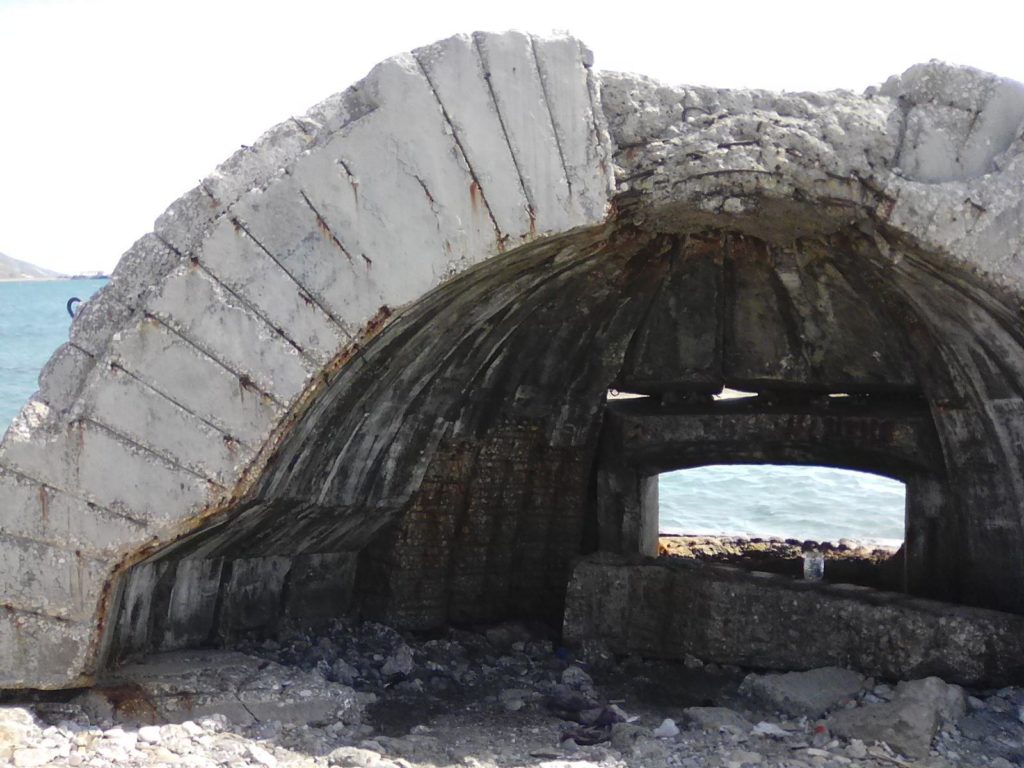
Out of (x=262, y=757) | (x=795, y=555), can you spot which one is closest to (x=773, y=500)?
(x=795, y=555)

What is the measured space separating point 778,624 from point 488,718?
1.52 meters

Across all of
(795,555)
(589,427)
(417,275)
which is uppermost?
(417,275)

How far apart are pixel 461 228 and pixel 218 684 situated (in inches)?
88.3

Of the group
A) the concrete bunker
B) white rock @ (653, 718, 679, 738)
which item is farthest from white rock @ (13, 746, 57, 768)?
white rock @ (653, 718, 679, 738)

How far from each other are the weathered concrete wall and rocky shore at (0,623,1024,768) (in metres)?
0.13

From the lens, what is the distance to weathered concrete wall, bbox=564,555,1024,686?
513 cm

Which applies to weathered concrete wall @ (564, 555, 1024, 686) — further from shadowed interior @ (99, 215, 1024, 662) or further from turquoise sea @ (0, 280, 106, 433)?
turquoise sea @ (0, 280, 106, 433)

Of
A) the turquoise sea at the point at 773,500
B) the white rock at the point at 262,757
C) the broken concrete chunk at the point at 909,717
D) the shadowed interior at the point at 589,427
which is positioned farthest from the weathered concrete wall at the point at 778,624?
the turquoise sea at the point at 773,500

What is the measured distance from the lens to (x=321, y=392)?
4.53 metres

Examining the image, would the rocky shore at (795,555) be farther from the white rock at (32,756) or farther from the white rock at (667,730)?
the white rock at (32,756)

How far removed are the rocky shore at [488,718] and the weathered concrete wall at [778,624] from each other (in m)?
0.13

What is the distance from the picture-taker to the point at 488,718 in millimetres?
5277

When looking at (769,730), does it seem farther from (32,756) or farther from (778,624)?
(32,756)

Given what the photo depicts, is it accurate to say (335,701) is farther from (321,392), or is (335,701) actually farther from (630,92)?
(630,92)
